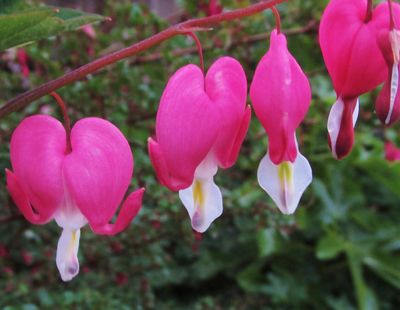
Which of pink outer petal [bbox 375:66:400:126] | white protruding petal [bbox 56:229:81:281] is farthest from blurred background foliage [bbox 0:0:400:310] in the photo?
pink outer petal [bbox 375:66:400:126]

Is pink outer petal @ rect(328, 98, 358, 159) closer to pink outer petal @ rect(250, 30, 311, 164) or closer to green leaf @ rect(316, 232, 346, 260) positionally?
pink outer petal @ rect(250, 30, 311, 164)

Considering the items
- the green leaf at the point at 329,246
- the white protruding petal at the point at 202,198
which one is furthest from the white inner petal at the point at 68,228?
the green leaf at the point at 329,246

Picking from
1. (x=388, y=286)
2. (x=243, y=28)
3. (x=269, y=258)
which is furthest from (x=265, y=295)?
(x=243, y=28)

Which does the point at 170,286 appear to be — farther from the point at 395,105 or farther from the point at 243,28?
the point at 395,105

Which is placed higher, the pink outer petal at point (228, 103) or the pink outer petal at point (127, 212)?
the pink outer petal at point (228, 103)

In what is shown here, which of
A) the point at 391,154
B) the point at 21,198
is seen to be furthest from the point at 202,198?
the point at 391,154

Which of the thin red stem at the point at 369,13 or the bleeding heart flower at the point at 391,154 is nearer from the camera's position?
the thin red stem at the point at 369,13

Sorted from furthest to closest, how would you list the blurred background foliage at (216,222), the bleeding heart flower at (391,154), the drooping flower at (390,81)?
the bleeding heart flower at (391,154) < the blurred background foliage at (216,222) < the drooping flower at (390,81)

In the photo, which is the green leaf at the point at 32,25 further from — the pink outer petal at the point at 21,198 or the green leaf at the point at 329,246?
the green leaf at the point at 329,246
